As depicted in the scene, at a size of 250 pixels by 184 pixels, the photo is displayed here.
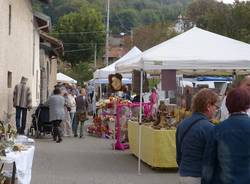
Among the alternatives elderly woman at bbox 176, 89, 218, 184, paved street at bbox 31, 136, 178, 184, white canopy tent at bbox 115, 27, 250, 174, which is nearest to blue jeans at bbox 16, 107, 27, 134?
paved street at bbox 31, 136, 178, 184

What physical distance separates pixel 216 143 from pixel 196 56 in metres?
7.49

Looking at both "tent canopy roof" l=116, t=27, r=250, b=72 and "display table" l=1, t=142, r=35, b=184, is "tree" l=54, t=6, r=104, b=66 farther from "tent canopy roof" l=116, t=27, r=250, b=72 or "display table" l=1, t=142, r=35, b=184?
"display table" l=1, t=142, r=35, b=184

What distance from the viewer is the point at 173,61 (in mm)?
12656

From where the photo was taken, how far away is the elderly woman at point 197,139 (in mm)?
5801

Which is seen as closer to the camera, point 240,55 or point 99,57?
point 240,55

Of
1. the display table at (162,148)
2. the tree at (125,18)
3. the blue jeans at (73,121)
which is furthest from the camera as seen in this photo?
the tree at (125,18)

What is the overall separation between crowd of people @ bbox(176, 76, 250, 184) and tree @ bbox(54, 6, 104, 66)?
74992mm

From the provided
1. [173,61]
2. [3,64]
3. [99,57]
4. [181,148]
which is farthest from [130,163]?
[99,57]

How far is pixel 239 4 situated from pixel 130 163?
117 feet

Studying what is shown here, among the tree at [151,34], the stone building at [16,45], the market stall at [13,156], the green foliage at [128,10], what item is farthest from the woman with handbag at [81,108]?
the green foliage at [128,10]

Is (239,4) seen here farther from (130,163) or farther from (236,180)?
(236,180)

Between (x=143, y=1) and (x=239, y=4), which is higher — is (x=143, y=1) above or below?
above

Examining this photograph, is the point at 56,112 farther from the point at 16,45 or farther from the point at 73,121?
the point at 16,45

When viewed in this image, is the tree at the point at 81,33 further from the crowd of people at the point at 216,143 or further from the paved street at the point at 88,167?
the crowd of people at the point at 216,143
